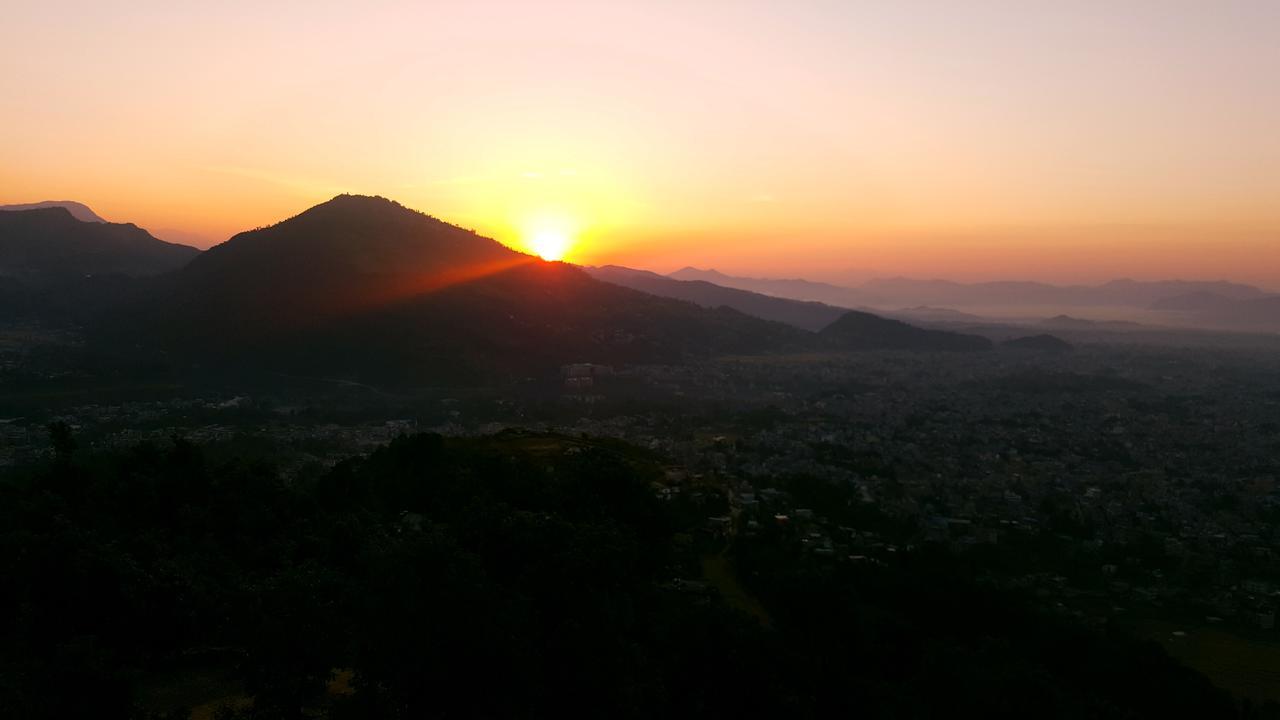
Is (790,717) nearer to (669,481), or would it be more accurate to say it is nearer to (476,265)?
(669,481)

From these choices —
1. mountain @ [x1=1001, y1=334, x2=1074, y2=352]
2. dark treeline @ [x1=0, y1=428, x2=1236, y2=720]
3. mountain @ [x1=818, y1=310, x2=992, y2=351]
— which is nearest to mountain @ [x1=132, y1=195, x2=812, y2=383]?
mountain @ [x1=818, y1=310, x2=992, y2=351]

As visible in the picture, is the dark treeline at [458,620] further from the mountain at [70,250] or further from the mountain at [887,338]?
the mountain at [70,250]

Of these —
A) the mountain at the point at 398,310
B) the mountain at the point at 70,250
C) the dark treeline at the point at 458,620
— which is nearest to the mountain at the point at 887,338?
the mountain at the point at 398,310

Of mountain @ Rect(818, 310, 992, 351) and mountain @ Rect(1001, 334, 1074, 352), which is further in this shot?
mountain @ Rect(1001, 334, 1074, 352)

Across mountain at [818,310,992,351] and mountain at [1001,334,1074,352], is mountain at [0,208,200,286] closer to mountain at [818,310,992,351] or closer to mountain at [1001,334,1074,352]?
mountain at [818,310,992,351]

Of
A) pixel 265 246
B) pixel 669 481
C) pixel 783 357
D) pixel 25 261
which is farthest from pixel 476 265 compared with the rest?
pixel 669 481
